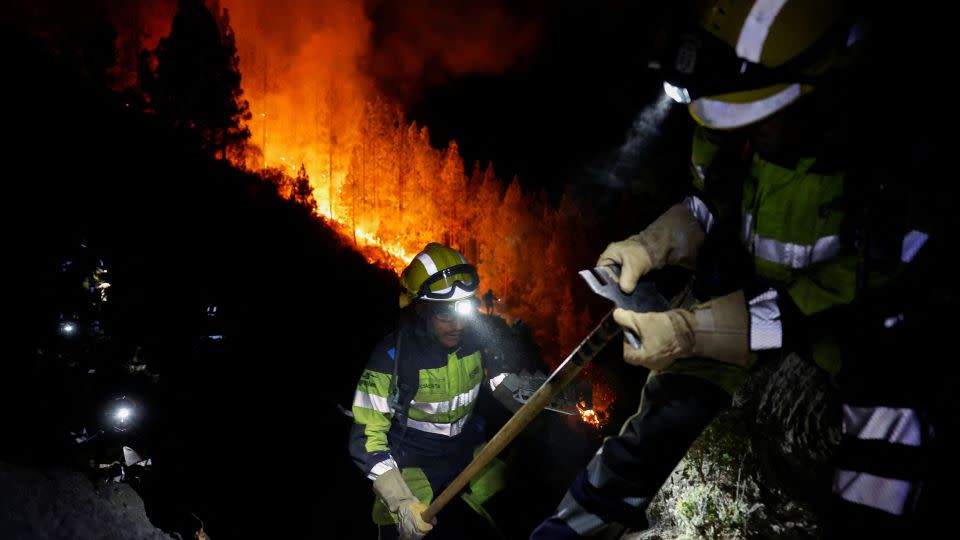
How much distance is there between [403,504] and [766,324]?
326cm

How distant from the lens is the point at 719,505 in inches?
141

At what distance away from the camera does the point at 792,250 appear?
254 centimetres

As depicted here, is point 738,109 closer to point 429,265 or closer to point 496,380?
point 429,265

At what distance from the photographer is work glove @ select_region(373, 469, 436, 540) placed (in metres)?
4.14

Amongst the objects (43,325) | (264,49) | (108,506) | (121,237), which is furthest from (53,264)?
(264,49)

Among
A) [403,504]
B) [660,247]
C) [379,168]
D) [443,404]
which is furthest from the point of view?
[379,168]

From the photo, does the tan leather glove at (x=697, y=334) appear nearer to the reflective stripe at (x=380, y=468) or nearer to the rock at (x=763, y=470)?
the rock at (x=763, y=470)

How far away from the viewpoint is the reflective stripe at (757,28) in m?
2.20

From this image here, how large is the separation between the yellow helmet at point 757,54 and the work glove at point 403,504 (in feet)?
12.1

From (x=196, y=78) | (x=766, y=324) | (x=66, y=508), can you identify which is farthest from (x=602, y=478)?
(x=196, y=78)

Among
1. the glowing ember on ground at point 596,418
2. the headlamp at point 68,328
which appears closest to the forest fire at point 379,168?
the glowing ember on ground at point 596,418

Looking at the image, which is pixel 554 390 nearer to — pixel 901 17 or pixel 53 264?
pixel 901 17

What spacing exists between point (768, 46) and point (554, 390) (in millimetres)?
2028

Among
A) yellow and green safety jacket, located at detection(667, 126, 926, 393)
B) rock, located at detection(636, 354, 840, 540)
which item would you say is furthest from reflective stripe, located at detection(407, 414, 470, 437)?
yellow and green safety jacket, located at detection(667, 126, 926, 393)
